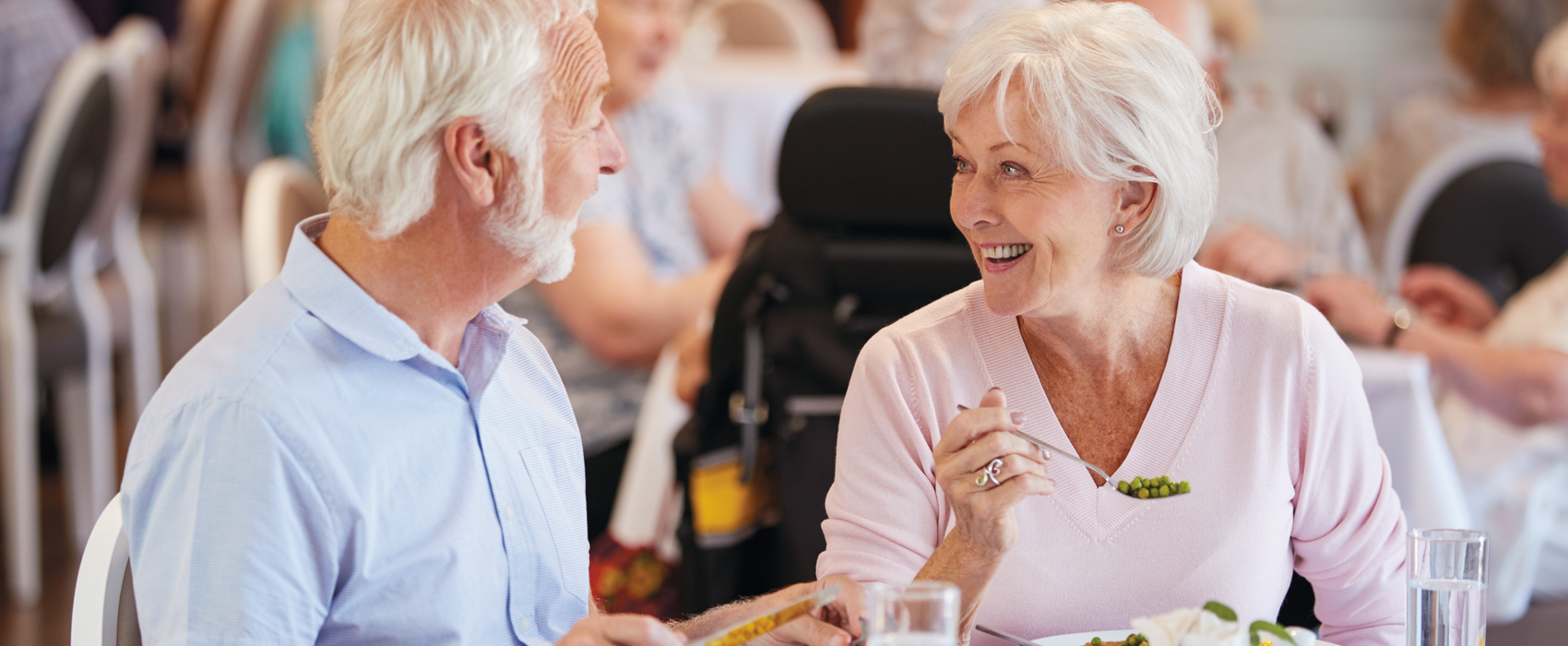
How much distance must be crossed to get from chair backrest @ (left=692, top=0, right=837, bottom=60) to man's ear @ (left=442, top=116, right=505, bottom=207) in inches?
170

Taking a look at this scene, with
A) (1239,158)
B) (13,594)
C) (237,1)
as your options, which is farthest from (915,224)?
(237,1)

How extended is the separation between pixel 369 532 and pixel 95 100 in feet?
9.62

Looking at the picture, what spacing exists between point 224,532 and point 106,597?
0.21 meters

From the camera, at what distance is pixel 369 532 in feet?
3.48

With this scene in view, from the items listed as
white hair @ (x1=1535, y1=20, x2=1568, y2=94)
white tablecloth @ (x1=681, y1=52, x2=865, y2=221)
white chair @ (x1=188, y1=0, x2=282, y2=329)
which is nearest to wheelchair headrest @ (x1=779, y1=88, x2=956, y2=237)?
white hair @ (x1=1535, y1=20, x2=1568, y2=94)

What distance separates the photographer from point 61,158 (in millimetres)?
3441

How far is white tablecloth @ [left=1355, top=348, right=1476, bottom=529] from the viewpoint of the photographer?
6.66 feet

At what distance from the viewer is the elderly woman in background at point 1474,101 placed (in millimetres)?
3803

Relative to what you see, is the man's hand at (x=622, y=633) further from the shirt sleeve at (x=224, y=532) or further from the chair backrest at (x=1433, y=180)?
the chair backrest at (x=1433, y=180)

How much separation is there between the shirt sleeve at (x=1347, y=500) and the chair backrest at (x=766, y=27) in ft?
13.7

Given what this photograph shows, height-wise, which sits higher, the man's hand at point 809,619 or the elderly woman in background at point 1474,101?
the elderly woman in background at point 1474,101

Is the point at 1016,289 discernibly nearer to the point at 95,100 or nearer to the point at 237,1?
the point at 95,100

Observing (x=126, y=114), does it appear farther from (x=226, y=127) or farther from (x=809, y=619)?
(x=809, y=619)

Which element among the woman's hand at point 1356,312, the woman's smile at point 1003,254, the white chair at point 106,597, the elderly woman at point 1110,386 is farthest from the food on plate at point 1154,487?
the woman's hand at point 1356,312
